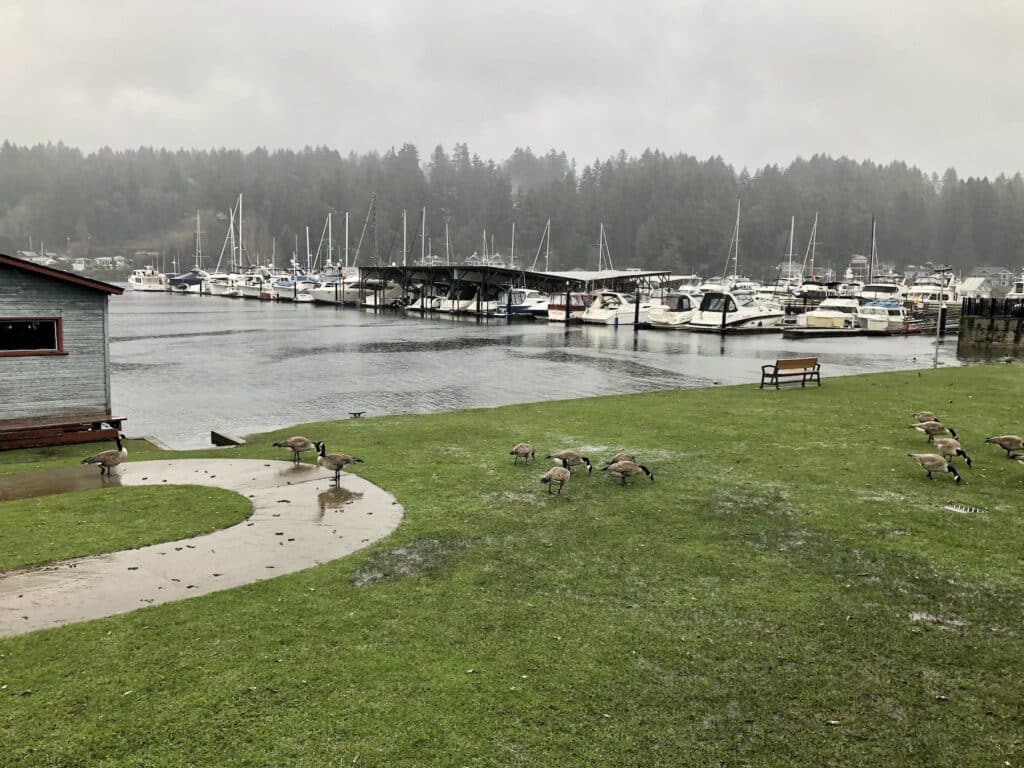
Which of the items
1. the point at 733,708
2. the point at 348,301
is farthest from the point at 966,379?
the point at 348,301

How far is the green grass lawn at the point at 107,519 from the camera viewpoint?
10.1 m

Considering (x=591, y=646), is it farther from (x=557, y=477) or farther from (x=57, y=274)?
(x=57, y=274)

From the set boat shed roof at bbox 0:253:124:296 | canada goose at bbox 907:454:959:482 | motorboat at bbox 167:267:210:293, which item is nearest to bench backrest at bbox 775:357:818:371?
canada goose at bbox 907:454:959:482

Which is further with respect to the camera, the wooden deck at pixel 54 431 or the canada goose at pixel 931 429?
the wooden deck at pixel 54 431

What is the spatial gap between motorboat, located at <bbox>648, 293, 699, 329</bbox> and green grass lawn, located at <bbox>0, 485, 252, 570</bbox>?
64.3 meters

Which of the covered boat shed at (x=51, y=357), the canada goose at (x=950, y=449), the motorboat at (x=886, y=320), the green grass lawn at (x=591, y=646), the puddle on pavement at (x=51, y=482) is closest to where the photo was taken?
the green grass lawn at (x=591, y=646)

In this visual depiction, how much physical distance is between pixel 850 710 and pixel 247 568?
698 cm

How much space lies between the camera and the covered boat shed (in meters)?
19.5

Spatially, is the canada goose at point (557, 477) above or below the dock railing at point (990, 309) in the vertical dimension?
below

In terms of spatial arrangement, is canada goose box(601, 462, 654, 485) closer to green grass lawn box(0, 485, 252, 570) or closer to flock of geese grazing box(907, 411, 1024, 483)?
flock of geese grazing box(907, 411, 1024, 483)

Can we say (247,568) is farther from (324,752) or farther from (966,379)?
(966,379)

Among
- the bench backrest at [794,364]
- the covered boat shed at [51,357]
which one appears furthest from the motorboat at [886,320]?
the covered boat shed at [51,357]

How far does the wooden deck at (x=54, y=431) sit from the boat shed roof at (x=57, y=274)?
140 inches

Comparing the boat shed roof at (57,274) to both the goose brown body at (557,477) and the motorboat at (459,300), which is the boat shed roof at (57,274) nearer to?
the goose brown body at (557,477)
